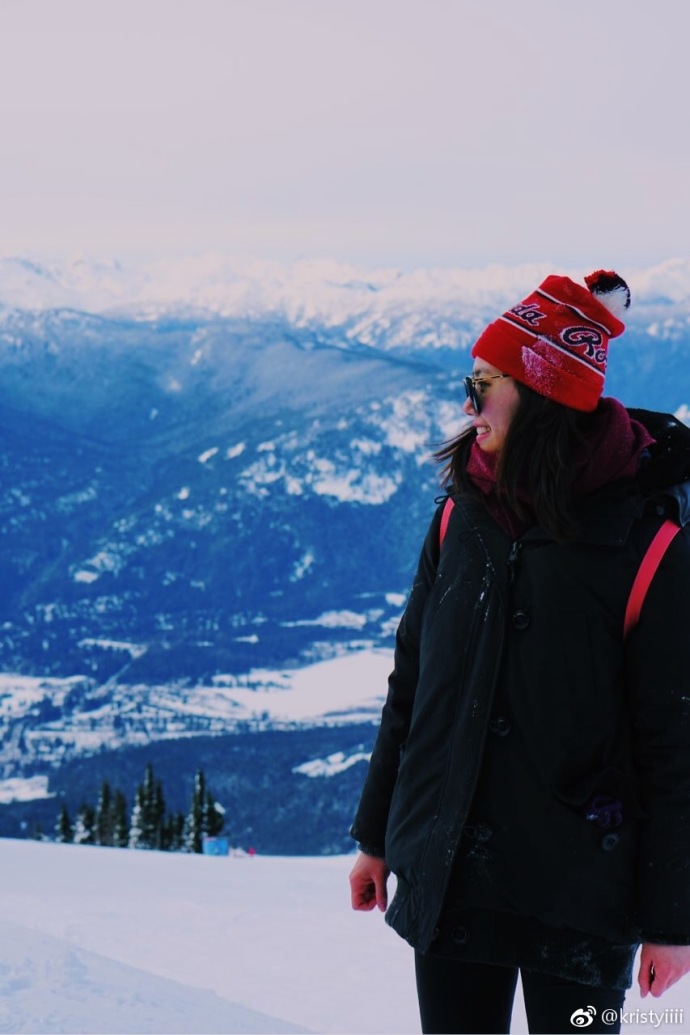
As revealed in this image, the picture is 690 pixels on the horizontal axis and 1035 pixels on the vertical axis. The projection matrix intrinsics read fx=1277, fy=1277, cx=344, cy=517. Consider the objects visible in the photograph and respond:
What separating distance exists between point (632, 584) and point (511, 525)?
303 millimetres

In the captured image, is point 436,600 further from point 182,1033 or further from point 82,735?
point 82,735

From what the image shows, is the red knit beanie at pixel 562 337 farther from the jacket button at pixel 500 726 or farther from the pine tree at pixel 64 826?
the pine tree at pixel 64 826

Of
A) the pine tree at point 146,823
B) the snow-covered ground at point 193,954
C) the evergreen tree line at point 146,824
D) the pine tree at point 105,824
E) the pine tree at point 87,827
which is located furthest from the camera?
the pine tree at point 87,827

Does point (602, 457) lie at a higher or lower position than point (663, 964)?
higher

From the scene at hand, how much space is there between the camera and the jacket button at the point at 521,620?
2.69 m

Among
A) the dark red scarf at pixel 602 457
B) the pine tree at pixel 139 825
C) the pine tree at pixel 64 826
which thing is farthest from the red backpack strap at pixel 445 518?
the pine tree at pixel 139 825

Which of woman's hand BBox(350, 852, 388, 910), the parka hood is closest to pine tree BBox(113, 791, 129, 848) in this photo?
woman's hand BBox(350, 852, 388, 910)

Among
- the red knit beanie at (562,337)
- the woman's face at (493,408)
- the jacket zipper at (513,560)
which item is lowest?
the jacket zipper at (513,560)

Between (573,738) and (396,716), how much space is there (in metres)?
0.54

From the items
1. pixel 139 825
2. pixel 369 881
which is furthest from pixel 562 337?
pixel 139 825

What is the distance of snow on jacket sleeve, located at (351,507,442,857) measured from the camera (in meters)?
3.01

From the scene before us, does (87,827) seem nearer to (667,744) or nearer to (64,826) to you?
(64,826)

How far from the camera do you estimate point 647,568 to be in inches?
103

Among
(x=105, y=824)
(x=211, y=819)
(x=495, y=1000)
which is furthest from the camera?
(x=211, y=819)
